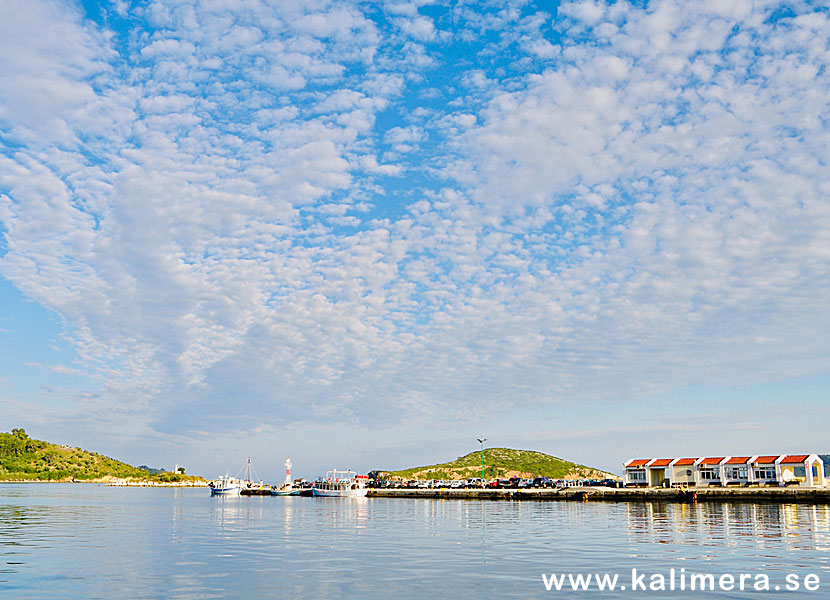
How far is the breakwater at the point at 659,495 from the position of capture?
4749 inches

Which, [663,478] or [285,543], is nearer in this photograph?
[285,543]

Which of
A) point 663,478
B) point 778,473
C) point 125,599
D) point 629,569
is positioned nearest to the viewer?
point 125,599

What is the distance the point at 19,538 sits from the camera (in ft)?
190

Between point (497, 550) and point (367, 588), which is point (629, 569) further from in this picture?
point (367, 588)

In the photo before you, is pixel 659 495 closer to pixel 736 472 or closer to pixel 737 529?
pixel 736 472

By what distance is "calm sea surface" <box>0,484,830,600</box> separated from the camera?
33406 millimetres

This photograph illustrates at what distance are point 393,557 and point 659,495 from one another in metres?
106

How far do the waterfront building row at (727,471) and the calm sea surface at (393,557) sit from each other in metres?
74.3

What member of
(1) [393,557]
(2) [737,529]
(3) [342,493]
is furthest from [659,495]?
(1) [393,557]

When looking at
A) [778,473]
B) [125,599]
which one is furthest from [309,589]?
[778,473]

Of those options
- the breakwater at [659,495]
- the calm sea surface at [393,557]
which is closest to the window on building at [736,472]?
the breakwater at [659,495]

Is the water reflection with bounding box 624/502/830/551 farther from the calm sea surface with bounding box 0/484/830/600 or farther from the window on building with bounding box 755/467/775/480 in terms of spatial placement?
the window on building with bounding box 755/467/775/480

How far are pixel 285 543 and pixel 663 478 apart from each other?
128265 millimetres

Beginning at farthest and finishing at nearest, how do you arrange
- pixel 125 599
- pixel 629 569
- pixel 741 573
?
pixel 629 569 < pixel 741 573 < pixel 125 599
